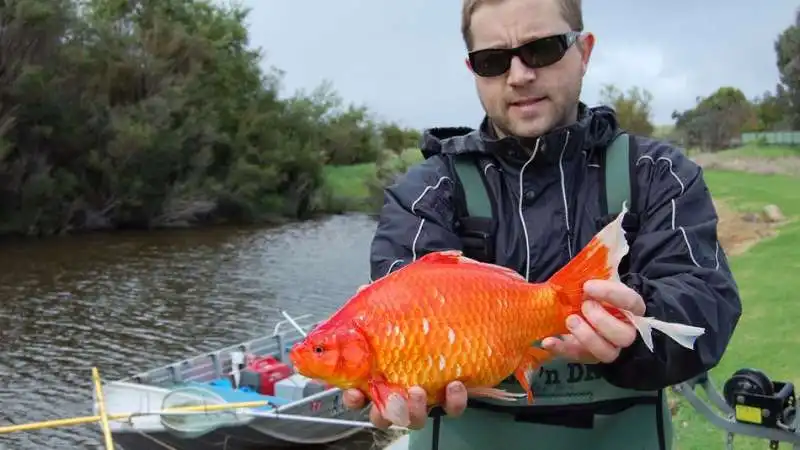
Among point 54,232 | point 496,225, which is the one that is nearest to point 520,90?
point 496,225

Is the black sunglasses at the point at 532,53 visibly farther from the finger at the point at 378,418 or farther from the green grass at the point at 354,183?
the green grass at the point at 354,183

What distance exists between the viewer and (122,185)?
41.9 m

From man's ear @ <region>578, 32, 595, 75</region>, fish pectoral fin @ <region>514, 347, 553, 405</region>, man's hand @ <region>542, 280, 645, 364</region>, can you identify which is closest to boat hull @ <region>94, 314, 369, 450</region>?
man's ear @ <region>578, 32, 595, 75</region>

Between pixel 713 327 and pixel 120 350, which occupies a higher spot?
pixel 713 327

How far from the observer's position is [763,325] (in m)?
10.5

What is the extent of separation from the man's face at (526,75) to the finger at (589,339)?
0.59 meters

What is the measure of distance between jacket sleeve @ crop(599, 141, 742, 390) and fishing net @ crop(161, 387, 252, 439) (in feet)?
30.2

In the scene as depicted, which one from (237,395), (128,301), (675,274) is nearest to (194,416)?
(237,395)

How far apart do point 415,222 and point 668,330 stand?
0.72 metres

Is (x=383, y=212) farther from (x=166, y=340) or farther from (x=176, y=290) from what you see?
(x=176, y=290)

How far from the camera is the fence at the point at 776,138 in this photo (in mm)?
53938

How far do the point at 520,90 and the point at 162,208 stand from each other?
43.2 m

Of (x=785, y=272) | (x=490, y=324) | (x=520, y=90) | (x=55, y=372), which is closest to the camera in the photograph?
(x=490, y=324)

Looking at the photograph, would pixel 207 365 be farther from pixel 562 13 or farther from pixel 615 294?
pixel 615 294
